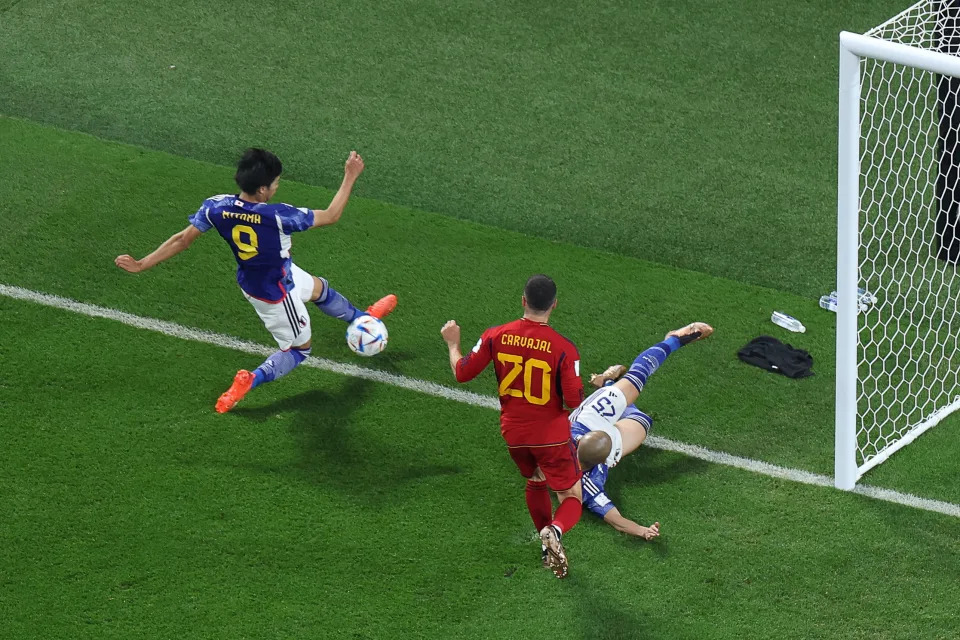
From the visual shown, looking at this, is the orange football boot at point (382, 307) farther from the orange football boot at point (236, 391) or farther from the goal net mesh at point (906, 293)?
the goal net mesh at point (906, 293)

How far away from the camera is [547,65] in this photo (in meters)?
11.8

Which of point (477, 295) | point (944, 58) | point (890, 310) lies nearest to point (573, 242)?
point (477, 295)

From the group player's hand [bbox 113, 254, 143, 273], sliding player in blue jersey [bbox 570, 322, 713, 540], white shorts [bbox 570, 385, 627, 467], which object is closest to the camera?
sliding player in blue jersey [bbox 570, 322, 713, 540]

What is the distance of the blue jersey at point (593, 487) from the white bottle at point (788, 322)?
221cm

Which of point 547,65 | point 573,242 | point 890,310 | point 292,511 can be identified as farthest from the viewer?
point 547,65

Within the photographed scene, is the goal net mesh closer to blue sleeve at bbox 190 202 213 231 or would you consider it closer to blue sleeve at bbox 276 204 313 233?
blue sleeve at bbox 276 204 313 233

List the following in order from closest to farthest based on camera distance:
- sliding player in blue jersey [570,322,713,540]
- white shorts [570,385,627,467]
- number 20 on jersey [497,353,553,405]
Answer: number 20 on jersey [497,353,553,405] → sliding player in blue jersey [570,322,713,540] → white shorts [570,385,627,467]

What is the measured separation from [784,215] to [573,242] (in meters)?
1.79

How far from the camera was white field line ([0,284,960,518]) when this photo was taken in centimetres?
740

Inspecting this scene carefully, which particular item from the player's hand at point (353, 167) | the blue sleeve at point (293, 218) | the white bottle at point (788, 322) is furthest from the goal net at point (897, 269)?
the blue sleeve at point (293, 218)

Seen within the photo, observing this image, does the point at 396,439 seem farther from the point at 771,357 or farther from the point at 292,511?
the point at 771,357

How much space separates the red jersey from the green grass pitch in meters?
0.91

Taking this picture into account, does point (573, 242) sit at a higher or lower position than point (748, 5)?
lower

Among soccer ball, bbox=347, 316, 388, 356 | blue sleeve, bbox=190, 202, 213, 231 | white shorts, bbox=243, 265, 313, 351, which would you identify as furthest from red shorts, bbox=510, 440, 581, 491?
blue sleeve, bbox=190, 202, 213, 231
